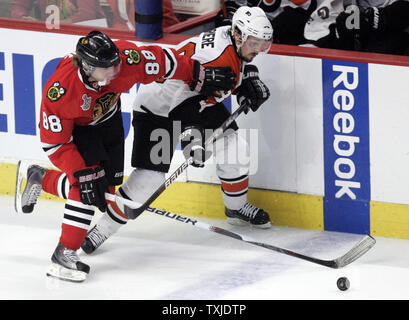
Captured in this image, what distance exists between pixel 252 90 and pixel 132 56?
1.99 ft

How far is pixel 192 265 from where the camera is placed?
15.0 ft

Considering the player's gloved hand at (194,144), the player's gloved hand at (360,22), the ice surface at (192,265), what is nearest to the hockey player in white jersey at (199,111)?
the player's gloved hand at (194,144)

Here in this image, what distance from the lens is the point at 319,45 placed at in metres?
5.16

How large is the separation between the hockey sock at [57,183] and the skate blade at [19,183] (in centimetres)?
16

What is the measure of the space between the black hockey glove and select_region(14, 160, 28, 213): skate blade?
1.00 metres

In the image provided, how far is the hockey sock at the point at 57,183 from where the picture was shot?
14.9 ft

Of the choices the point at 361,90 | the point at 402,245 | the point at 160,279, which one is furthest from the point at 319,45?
the point at 160,279

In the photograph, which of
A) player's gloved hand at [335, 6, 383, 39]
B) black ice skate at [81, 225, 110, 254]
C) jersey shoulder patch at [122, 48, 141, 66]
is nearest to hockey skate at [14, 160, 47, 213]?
black ice skate at [81, 225, 110, 254]

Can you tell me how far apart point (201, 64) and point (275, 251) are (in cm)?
86

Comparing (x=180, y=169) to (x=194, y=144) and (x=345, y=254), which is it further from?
(x=345, y=254)

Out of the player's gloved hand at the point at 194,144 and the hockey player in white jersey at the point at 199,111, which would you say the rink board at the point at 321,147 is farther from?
the player's gloved hand at the point at 194,144

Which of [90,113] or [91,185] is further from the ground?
[90,113]

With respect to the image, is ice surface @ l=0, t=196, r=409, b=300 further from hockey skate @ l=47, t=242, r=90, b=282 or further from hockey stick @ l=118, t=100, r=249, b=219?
hockey stick @ l=118, t=100, r=249, b=219

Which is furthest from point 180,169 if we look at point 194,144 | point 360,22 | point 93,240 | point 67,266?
point 360,22
